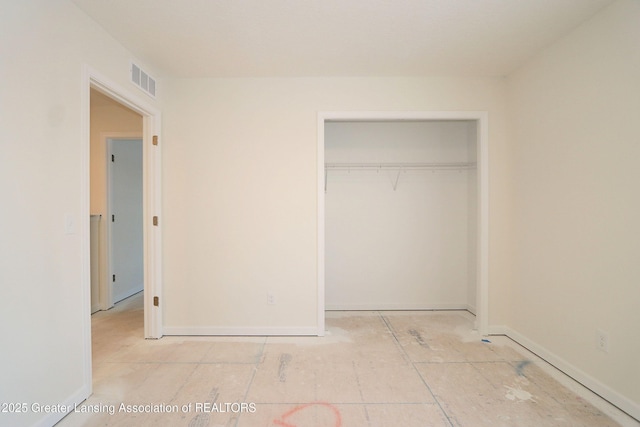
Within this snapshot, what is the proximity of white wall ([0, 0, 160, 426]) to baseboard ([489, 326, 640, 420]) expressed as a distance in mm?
3404

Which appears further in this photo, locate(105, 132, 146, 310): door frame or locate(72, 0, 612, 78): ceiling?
locate(105, 132, 146, 310): door frame

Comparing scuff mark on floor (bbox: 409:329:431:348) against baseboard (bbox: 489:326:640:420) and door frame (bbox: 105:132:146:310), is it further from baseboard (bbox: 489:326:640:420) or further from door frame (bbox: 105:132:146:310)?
door frame (bbox: 105:132:146:310)

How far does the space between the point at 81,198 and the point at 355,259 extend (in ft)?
9.03

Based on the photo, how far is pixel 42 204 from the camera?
1.64m

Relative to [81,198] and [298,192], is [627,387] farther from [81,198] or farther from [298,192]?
[81,198]

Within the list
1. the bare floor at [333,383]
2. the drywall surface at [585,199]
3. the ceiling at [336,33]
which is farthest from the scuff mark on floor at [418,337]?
the ceiling at [336,33]

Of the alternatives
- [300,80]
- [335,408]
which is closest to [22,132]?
[300,80]

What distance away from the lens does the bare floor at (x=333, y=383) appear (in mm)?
1774

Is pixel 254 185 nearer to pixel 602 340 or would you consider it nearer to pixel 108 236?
pixel 108 236

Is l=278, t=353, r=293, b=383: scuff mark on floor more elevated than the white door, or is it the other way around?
the white door

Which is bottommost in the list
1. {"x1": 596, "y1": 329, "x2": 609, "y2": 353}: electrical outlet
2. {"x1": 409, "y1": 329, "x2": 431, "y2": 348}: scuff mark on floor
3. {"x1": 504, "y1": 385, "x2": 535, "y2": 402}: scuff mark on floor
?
{"x1": 504, "y1": 385, "x2": 535, "y2": 402}: scuff mark on floor

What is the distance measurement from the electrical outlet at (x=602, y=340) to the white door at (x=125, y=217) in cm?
489

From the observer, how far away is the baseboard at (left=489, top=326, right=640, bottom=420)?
1803mm

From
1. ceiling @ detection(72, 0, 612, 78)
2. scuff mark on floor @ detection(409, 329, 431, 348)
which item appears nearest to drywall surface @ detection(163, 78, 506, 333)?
ceiling @ detection(72, 0, 612, 78)
